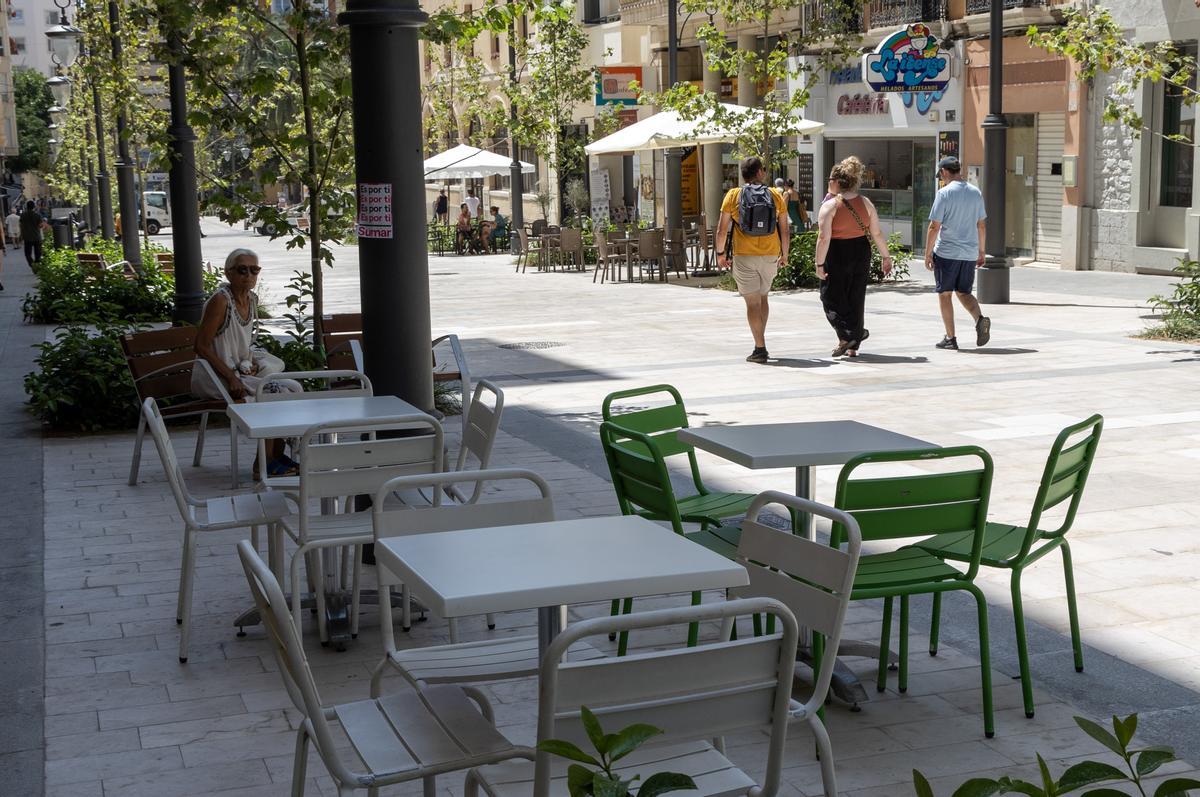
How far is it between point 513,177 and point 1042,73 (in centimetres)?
1505

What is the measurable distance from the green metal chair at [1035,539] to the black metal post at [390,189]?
2763mm

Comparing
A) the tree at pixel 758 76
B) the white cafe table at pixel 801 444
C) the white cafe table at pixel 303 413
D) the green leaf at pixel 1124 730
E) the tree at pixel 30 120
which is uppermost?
the tree at pixel 30 120

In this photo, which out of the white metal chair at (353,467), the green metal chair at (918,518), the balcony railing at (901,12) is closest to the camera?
the green metal chair at (918,518)

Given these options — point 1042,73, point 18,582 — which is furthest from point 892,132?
point 18,582

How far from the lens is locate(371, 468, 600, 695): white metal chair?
385 cm

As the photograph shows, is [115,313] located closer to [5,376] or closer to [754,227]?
[5,376]

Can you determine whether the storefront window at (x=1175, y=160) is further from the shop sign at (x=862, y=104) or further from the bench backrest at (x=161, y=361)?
the bench backrest at (x=161, y=361)

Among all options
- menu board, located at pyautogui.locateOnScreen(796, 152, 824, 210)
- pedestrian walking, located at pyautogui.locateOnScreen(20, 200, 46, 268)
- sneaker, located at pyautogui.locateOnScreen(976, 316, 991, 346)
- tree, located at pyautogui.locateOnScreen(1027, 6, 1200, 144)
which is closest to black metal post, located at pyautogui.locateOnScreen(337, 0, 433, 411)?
sneaker, located at pyautogui.locateOnScreen(976, 316, 991, 346)

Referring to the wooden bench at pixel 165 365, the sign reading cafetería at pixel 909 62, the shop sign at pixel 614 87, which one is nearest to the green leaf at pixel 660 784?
the wooden bench at pixel 165 365

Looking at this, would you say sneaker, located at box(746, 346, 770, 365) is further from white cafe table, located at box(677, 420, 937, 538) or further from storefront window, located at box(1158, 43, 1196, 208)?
storefront window, located at box(1158, 43, 1196, 208)

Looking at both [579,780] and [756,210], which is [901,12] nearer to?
[756,210]

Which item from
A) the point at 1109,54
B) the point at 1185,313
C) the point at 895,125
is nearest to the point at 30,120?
the point at 895,125

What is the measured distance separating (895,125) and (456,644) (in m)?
26.2

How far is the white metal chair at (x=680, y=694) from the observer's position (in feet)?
9.16
